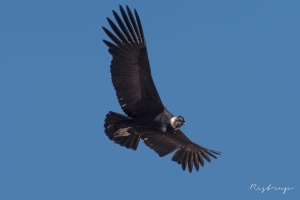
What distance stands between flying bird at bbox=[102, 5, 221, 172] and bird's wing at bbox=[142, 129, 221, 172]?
0.45 meters

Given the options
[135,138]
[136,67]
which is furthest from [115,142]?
[136,67]

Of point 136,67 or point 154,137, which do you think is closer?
point 136,67

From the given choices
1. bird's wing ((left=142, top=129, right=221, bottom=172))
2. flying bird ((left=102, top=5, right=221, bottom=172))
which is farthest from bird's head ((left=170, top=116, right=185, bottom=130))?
bird's wing ((left=142, top=129, right=221, bottom=172))

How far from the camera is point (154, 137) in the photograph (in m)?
22.8

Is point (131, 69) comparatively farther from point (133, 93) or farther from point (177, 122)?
point (177, 122)

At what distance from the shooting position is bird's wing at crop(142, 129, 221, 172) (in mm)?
22906

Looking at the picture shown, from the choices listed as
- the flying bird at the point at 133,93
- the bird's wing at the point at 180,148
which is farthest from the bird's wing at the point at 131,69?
the bird's wing at the point at 180,148

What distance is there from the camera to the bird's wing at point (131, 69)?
21.1 meters

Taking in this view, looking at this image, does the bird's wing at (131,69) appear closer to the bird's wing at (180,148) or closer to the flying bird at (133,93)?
the flying bird at (133,93)

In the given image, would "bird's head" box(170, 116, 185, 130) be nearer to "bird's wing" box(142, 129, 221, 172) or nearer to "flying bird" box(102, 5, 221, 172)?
"flying bird" box(102, 5, 221, 172)

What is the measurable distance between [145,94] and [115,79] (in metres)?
0.93

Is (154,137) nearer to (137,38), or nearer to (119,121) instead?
(119,121)

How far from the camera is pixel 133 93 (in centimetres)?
2159

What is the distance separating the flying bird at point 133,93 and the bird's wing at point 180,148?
17.7 inches
